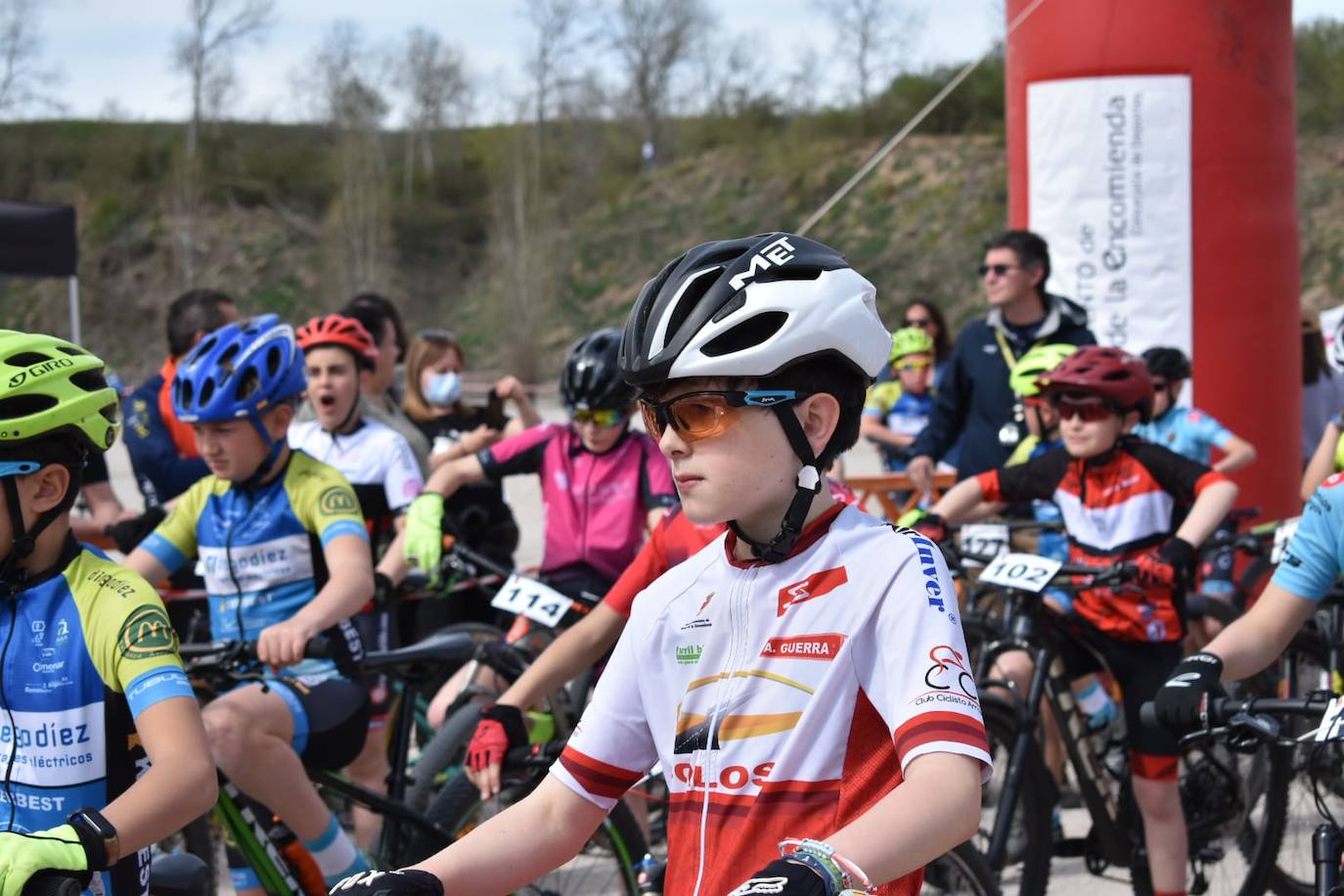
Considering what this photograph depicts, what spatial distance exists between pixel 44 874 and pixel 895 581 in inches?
55.5

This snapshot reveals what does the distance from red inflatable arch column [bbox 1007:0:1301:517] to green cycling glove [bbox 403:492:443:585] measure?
451cm

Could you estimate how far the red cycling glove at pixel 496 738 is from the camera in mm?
3479

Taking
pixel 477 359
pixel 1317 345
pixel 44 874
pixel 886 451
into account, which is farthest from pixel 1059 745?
pixel 477 359

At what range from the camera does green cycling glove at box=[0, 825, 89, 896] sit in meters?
2.44

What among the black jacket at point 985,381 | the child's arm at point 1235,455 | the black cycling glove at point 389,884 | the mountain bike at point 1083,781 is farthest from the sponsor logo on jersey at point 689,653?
the child's arm at point 1235,455

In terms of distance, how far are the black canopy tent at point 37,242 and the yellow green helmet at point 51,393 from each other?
8.38 metres

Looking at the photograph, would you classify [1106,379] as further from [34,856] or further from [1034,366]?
[34,856]

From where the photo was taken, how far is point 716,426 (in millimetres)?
2291

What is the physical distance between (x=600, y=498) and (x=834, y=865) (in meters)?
4.05

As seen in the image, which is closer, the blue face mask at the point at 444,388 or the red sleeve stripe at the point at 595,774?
the red sleeve stripe at the point at 595,774

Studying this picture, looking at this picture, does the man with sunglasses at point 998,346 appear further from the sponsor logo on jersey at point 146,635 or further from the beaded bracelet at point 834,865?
the beaded bracelet at point 834,865

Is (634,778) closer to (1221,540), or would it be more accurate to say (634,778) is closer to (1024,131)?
(1221,540)

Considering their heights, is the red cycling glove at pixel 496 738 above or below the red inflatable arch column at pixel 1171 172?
below

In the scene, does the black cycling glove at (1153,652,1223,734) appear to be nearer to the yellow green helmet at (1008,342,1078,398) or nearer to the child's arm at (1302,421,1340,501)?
the yellow green helmet at (1008,342,1078,398)
